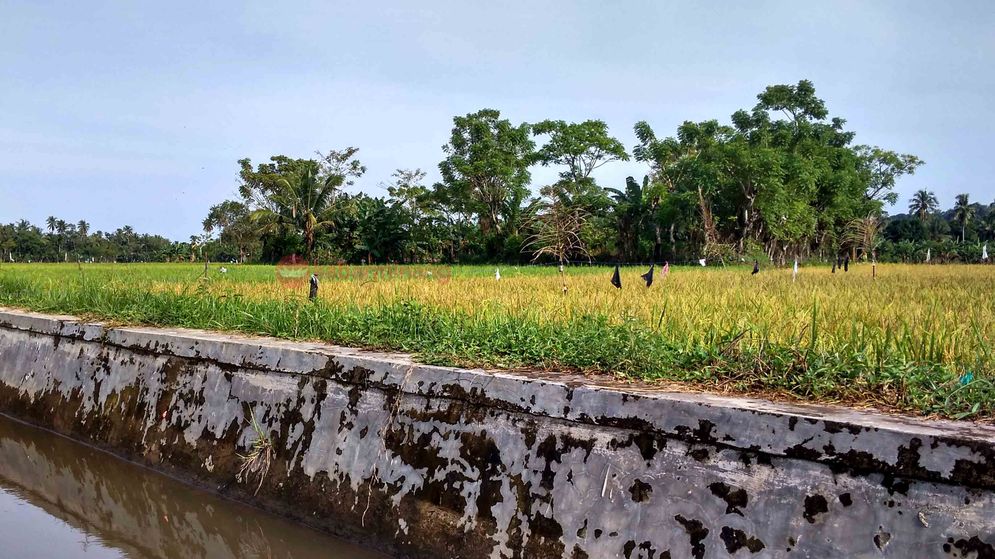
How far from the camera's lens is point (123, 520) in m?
3.66

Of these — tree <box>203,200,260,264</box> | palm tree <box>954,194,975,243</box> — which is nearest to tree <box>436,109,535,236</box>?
tree <box>203,200,260,264</box>

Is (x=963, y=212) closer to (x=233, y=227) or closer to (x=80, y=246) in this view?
(x=233, y=227)

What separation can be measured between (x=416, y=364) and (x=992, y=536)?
83.9 inches

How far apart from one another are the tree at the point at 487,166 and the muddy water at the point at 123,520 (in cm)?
2663

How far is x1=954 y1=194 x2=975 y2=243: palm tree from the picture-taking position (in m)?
56.9

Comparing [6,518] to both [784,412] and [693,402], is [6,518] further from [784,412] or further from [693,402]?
[784,412]

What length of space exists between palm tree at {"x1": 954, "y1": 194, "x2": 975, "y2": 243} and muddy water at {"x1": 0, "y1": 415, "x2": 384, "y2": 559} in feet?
212

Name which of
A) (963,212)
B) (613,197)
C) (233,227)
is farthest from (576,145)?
(963,212)

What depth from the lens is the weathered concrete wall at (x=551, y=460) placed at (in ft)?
6.35

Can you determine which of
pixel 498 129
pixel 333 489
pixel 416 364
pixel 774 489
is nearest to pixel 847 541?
pixel 774 489

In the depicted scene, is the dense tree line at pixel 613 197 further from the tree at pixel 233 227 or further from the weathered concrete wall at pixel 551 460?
the weathered concrete wall at pixel 551 460

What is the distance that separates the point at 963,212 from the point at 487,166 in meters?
45.9

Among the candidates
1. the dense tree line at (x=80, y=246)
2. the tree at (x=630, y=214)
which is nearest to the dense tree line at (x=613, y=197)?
the tree at (x=630, y=214)

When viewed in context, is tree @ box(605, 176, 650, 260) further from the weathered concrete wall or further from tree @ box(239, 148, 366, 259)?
the weathered concrete wall
